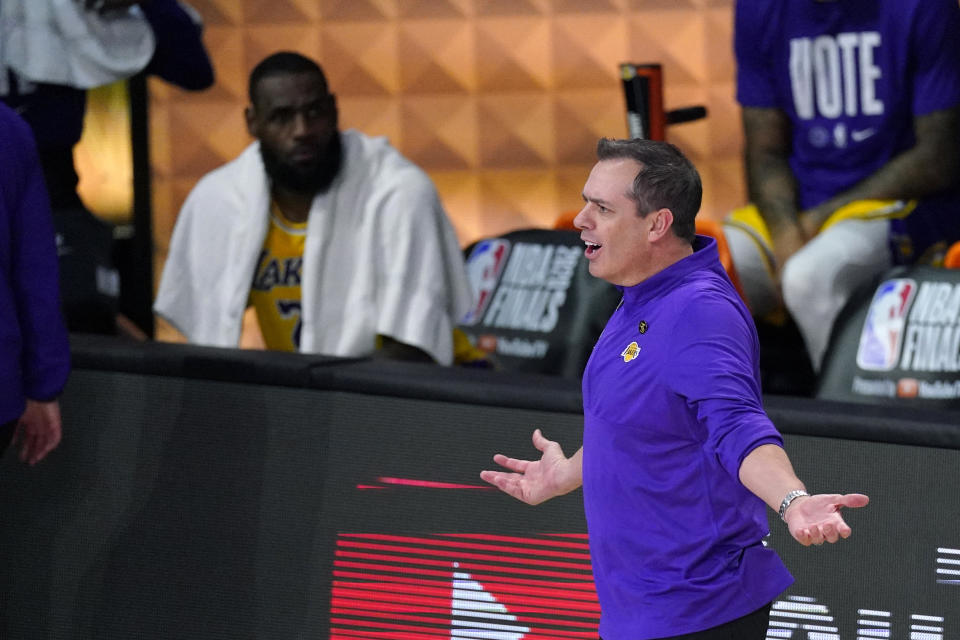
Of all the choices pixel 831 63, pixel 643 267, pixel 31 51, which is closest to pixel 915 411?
pixel 643 267

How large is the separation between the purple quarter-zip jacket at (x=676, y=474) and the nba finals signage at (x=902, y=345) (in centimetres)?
194

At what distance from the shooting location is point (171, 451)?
119 inches

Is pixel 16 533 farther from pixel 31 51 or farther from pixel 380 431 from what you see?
pixel 31 51

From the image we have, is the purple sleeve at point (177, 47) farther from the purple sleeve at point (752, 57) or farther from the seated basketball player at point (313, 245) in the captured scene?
the purple sleeve at point (752, 57)

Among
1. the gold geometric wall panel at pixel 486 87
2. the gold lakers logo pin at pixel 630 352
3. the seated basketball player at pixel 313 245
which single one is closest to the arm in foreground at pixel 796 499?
the gold lakers logo pin at pixel 630 352

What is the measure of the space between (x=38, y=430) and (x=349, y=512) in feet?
2.18

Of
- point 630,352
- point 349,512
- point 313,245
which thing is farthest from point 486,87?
point 630,352

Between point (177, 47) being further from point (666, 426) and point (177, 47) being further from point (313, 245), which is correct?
point (666, 426)

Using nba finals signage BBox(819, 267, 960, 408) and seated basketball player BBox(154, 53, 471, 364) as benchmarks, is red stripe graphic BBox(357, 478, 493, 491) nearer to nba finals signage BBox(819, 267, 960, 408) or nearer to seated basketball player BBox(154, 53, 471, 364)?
seated basketball player BBox(154, 53, 471, 364)

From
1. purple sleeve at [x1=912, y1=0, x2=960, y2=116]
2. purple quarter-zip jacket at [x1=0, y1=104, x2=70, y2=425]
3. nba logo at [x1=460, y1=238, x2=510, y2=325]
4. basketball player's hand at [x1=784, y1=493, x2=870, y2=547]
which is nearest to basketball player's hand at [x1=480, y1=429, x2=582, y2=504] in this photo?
basketball player's hand at [x1=784, y1=493, x2=870, y2=547]

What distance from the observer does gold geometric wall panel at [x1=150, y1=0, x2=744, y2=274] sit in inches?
228

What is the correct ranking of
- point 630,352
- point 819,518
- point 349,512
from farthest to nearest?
point 349,512 → point 630,352 → point 819,518

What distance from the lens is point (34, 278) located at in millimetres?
2771

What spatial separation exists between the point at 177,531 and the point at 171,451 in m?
0.17
